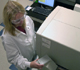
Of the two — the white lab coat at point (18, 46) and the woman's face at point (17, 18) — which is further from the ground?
the woman's face at point (17, 18)

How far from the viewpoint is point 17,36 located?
92 cm

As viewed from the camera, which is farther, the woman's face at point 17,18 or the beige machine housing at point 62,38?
the woman's face at point 17,18

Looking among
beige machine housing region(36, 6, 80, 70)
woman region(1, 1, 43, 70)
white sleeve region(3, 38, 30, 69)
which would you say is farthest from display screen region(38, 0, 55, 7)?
white sleeve region(3, 38, 30, 69)

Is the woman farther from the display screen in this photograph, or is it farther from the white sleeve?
the display screen

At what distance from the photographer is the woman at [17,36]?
31.9 inches

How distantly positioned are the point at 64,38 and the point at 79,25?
0.17m

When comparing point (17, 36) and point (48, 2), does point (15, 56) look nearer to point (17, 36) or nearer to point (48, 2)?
point (17, 36)

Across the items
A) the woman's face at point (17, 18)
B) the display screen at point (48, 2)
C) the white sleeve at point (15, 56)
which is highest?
the woman's face at point (17, 18)

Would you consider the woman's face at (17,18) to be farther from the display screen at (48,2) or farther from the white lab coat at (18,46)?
the display screen at (48,2)

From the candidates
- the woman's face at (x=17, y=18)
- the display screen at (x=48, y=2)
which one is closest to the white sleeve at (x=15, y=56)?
the woman's face at (x=17, y=18)

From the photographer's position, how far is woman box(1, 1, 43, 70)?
2.65 ft

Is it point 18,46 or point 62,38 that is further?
point 18,46

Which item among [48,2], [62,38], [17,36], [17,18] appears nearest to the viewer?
[62,38]

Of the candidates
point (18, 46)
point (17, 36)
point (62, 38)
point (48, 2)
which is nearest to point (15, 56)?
point (18, 46)
